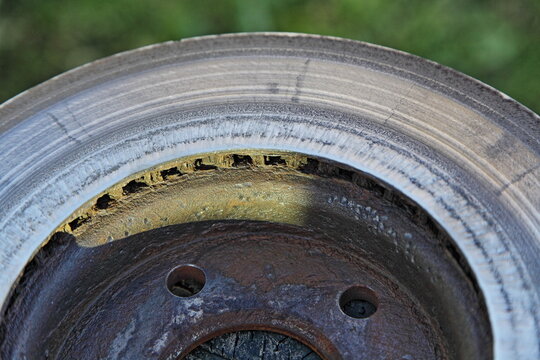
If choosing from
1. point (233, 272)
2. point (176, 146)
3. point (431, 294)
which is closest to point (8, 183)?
point (176, 146)

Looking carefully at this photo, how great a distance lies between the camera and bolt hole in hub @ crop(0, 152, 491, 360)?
1.49 m

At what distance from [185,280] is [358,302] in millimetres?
409

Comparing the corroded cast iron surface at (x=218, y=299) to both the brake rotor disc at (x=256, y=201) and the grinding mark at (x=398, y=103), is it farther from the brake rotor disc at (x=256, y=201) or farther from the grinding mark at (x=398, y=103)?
the grinding mark at (x=398, y=103)

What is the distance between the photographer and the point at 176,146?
60.4 inches

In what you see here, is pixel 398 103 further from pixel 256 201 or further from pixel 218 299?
pixel 218 299

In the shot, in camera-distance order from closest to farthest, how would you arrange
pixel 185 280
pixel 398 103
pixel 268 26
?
pixel 398 103, pixel 185 280, pixel 268 26

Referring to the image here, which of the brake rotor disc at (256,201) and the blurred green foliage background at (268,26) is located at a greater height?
the blurred green foliage background at (268,26)

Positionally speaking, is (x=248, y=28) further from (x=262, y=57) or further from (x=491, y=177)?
(x=491, y=177)

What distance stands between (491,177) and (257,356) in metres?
0.63

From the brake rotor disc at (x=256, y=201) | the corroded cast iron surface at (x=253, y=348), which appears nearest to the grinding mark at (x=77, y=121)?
the brake rotor disc at (x=256, y=201)

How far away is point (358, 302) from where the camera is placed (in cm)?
162

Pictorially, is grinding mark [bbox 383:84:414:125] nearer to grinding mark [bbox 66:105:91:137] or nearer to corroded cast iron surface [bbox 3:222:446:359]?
corroded cast iron surface [bbox 3:222:446:359]

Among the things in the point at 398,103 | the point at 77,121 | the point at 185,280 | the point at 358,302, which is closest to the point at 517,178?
the point at 398,103

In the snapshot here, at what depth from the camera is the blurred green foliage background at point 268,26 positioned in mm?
2596
